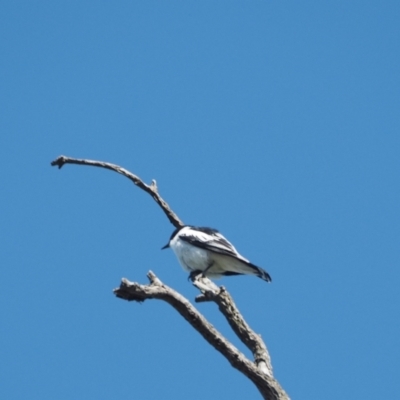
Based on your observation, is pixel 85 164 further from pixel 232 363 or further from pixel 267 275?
pixel 232 363

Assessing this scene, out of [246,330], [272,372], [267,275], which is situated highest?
[267,275]

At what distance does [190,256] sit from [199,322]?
4.03 m

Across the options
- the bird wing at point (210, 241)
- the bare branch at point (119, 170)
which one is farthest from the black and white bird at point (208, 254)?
the bare branch at point (119, 170)

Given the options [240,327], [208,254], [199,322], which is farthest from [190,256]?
[199,322]

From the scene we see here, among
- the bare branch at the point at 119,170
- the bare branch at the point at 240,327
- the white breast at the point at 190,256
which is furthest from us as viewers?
the white breast at the point at 190,256

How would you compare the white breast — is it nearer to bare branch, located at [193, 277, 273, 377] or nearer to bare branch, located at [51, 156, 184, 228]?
bare branch, located at [51, 156, 184, 228]

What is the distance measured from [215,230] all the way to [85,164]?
2.50 meters

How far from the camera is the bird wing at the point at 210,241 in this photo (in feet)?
28.2

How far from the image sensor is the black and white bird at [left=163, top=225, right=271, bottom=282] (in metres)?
8.61

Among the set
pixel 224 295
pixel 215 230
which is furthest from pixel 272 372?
pixel 215 230

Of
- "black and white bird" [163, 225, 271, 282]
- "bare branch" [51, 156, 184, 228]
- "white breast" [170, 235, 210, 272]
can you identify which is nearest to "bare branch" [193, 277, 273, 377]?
"bare branch" [51, 156, 184, 228]

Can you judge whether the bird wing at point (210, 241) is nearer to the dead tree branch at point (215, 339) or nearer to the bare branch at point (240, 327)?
the bare branch at point (240, 327)

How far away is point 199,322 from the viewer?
4848mm

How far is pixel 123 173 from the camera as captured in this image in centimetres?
728
